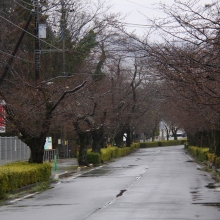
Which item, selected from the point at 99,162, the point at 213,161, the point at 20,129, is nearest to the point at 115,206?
the point at 20,129

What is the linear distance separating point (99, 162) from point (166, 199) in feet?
89.2

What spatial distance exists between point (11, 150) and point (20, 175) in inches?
794

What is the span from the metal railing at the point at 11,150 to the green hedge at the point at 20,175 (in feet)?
41.2

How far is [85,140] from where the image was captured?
42.8m

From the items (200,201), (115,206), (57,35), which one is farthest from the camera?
(57,35)

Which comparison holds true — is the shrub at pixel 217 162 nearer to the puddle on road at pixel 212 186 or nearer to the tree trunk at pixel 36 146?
the puddle on road at pixel 212 186

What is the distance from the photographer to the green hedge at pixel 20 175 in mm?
20531

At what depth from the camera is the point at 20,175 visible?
75.5 ft

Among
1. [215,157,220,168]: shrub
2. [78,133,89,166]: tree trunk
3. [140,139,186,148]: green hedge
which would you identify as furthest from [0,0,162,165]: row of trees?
[140,139,186,148]: green hedge

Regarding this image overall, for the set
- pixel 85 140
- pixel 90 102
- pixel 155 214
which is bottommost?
pixel 155 214

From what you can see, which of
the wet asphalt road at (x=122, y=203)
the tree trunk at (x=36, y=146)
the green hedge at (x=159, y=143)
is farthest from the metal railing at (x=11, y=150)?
the green hedge at (x=159, y=143)

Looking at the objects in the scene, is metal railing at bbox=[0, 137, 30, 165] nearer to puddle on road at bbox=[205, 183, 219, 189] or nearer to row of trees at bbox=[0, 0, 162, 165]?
row of trees at bbox=[0, 0, 162, 165]

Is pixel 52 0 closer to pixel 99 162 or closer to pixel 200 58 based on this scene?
Result: pixel 99 162

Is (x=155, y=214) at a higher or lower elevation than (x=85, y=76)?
lower
